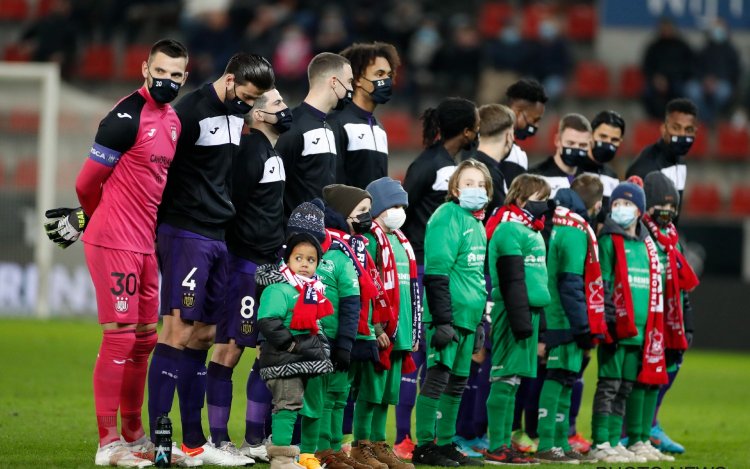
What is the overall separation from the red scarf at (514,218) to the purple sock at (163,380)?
8.14 ft

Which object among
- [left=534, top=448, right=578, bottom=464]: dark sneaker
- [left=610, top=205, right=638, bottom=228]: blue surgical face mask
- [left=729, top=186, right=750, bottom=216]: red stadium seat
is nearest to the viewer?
[left=534, top=448, right=578, bottom=464]: dark sneaker

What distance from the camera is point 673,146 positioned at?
11.3 metres

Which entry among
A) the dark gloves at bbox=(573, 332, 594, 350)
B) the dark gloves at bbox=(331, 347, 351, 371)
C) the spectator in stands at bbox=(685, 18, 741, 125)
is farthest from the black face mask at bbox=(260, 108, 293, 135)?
the spectator in stands at bbox=(685, 18, 741, 125)

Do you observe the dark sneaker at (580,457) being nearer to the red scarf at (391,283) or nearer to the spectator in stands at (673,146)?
the red scarf at (391,283)

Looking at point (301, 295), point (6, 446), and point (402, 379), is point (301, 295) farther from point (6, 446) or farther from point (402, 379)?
point (6, 446)

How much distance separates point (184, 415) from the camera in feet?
26.4

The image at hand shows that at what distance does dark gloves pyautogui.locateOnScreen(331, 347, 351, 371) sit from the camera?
764cm

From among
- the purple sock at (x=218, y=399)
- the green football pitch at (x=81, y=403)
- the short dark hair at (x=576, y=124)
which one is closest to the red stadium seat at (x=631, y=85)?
the green football pitch at (x=81, y=403)

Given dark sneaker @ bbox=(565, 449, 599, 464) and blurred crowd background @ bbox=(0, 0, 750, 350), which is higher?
blurred crowd background @ bbox=(0, 0, 750, 350)

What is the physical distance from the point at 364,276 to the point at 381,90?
6.09ft

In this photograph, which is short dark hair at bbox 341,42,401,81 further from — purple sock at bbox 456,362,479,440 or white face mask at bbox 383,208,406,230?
purple sock at bbox 456,362,479,440

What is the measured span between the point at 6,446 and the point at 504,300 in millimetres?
3356

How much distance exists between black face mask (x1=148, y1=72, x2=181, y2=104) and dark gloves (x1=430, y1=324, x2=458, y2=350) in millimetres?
2194

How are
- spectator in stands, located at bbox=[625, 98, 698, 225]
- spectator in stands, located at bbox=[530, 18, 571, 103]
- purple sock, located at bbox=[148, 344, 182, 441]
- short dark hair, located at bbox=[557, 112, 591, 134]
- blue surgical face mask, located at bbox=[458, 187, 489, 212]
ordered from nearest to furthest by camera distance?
1. purple sock, located at bbox=[148, 344, 182, 441]
2. blue surgical face mask, located at bbox=[458, 187, 489, 212]
3. short dark hair, located at bbox=[557, 112, 591, 134]
4. spectator in stands, located at bbox=[625, 98, 698, 225]
5. spectator in stands, located at bbox=[530, 18, 571, 103]
